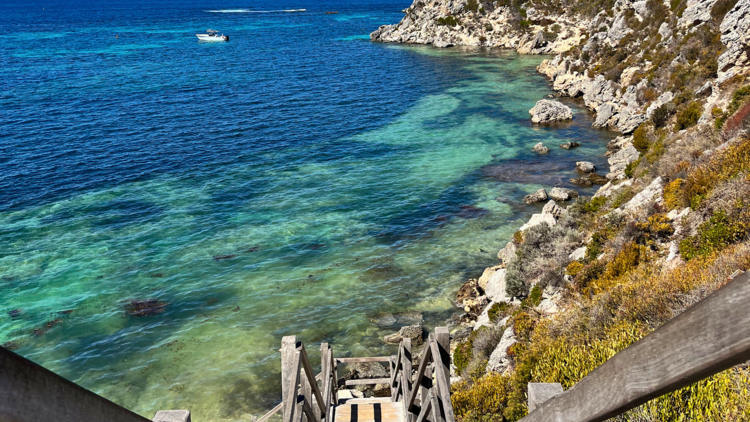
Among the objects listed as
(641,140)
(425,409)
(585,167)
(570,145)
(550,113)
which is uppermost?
(425,409)

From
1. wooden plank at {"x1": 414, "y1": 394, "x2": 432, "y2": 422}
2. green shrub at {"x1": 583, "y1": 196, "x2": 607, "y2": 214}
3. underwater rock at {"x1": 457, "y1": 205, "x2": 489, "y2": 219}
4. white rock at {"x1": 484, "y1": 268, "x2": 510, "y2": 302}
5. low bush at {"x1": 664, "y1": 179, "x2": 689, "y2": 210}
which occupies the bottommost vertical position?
underwater rock at {"x1": 457, "y1": 205, "x2": 489, "y2": 219}

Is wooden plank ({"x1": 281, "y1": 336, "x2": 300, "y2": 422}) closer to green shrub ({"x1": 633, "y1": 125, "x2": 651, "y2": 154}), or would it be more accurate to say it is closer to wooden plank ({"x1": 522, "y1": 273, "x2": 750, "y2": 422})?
wooden plank ({"x1": 522, "y1": 273, "x2": 750, "y2": 422})

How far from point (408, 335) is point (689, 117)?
19.7 meters

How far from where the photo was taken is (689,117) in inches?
1005

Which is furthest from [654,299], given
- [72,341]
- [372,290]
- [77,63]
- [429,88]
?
[77,63]

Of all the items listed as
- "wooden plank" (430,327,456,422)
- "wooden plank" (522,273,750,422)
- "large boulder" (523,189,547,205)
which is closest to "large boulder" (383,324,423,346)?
"wooden plank" (430,327,456,422)

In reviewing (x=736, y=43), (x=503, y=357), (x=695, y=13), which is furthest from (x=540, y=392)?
(x=695, y=13)

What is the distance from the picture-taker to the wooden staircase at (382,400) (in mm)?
6066

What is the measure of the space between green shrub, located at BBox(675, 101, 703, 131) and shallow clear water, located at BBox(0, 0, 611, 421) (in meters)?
8.07

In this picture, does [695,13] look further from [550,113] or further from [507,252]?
[507,252]

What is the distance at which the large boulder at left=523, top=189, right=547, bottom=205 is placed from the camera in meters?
29.8

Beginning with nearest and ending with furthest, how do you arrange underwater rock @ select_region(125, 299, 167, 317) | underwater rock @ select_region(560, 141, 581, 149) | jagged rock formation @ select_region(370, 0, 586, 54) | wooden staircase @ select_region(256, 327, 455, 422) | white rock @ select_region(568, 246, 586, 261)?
1. wooden staircase @ select_region(256, 327, 455, 422)
2. white rock @ select_region(568, 246, 586, 261)
3. underwater rock @ select_region(125, 299, 167, 317)
4. underwater rock @ select_region(560, 141, 581, 149)
5. jagged rock formation @ select_region(370, 0, 586, 54)

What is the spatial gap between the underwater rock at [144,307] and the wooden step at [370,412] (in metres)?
14.6

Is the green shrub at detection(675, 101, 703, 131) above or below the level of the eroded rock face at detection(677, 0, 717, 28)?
below
